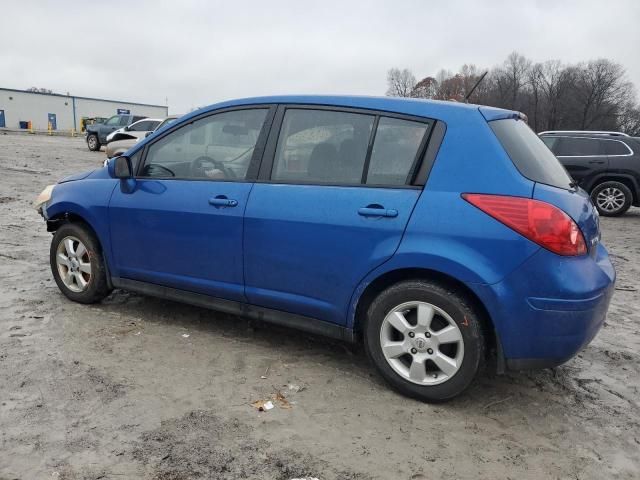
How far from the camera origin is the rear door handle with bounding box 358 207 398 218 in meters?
3.08

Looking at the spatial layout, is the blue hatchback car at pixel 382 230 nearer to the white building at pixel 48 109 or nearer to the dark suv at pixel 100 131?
the dark suv at pixel 100 131

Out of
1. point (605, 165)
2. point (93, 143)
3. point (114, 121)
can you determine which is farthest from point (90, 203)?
point (114, 121)

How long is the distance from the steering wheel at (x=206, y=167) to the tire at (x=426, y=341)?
1409mm

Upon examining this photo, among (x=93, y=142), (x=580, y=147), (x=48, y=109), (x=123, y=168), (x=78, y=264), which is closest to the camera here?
(x=123, y=168)

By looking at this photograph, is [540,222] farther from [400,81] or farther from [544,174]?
[400,81]

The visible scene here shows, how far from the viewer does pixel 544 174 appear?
10.0 feet

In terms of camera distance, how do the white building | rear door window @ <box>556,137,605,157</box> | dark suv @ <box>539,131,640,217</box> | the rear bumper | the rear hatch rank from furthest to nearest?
the white building
rear door window @ <box>556,137,605,157</box>
dark suv @ <box>539,131,640,217</box>
the rear hatch
the rear bumper

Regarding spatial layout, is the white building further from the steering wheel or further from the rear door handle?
the rear door handle

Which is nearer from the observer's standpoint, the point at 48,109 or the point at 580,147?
the point at 580,147

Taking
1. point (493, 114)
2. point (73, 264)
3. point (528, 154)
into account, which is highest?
point (493, 114)

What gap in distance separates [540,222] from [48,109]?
7089 cm

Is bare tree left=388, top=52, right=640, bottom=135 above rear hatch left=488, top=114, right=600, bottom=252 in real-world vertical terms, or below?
above

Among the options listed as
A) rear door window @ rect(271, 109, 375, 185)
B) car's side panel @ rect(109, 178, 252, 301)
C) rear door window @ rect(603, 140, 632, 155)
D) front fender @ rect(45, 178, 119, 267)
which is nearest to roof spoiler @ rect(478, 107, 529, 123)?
rear door window @ rect(271, 109, 375, 185)

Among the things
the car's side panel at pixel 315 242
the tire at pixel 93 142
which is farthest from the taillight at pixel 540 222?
the tire at pixel 93 142
